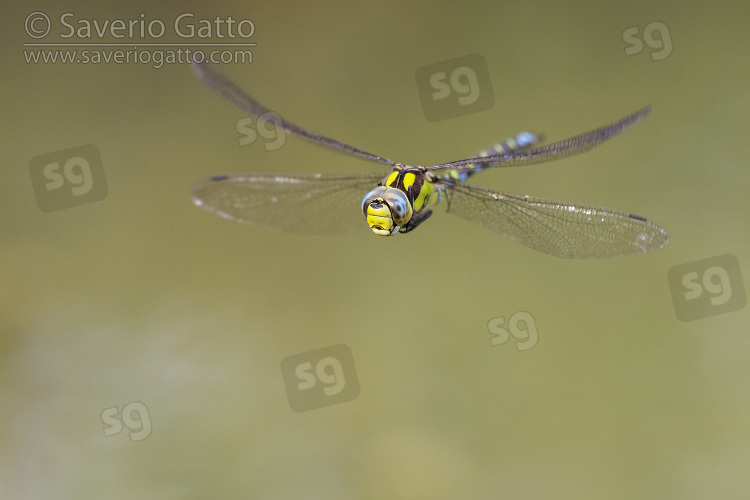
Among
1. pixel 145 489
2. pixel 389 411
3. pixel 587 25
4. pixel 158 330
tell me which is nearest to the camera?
pixel 145 489

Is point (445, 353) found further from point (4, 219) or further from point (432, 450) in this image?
point (4, 219)

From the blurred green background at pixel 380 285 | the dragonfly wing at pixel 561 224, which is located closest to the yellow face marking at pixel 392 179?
the dragonfly wing at pixel 561 224

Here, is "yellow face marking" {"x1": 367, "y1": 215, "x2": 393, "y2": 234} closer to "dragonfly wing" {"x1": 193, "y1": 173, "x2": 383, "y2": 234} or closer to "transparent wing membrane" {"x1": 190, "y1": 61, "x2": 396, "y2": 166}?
"transparent wing membrane" {"x1": 190, "y1": 61, "x2": 396, "y2": 166}

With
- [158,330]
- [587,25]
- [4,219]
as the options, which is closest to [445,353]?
[158,330]

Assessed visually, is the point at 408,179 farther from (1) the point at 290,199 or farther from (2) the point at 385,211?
(1) the point at 290,199

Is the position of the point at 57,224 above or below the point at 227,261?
above

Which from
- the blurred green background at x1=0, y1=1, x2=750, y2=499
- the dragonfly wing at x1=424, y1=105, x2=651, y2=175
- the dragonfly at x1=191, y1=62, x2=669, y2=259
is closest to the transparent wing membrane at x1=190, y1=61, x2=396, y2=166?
the dragonfly at x1=191, y1=62, x2=669, y2=259
